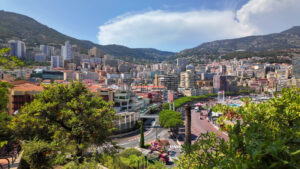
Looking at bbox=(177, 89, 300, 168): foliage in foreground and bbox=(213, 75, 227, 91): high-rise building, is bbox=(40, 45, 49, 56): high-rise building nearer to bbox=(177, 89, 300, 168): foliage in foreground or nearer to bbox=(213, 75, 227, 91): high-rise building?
bbox=(213, 75, 227, 91): high-rise building

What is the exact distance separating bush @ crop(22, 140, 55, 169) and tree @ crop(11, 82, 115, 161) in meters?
0.59

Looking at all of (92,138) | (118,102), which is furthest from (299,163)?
(118,102)

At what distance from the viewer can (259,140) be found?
2.14 metres

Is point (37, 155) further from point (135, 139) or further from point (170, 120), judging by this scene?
point (170, 120)

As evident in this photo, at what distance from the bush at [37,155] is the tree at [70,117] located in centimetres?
59

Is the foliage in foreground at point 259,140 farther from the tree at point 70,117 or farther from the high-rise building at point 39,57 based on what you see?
the high-rise building at point 39,57

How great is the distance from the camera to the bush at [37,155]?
22.4ft

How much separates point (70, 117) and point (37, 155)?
2.04 metres

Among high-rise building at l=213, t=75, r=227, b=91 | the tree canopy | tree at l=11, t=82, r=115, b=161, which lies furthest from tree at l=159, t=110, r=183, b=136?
high-rise building at l=213, t=75, r=227, b=91

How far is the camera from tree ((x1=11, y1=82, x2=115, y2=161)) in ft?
25.0

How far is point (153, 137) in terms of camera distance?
30.4m

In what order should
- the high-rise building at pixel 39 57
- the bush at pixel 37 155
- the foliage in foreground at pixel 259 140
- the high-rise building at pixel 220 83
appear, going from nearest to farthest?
the foliage in foreground at pixel 259 140, the bush at pixel 37 155, the high-rise building at pixel 220 83, the high-rise building at pixel 39 57

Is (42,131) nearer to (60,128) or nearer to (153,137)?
(60,128)

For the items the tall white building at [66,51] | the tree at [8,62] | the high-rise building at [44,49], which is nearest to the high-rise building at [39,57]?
the high-rise building at [44,49]
